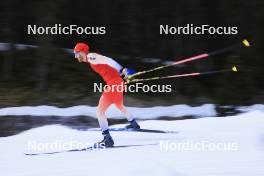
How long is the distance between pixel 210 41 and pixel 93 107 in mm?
4930

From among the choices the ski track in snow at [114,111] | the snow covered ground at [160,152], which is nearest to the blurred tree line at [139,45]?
the ski track in snow at [114,111]

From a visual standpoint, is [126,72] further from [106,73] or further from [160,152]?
[160,152]

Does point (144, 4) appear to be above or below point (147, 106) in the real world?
above

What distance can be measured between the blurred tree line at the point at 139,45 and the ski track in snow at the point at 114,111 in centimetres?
90

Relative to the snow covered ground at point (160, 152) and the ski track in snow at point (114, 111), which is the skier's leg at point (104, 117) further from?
the ski track in snow at point (114, 111)

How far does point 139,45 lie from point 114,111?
10.5 ft

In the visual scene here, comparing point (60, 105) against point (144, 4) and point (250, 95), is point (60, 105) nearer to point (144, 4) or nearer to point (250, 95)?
point (144, 4)

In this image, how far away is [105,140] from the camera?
24.3 ft

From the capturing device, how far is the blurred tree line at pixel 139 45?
13.8 m

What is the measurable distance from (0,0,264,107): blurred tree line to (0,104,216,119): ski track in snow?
90 centimetres

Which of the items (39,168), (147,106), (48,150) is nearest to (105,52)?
(147,106)

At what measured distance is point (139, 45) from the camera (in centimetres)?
1457

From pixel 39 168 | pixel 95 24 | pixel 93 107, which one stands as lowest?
pixel 39 168

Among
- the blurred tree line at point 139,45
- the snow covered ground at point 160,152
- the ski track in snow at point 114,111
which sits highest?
the blurred tree line at point 139,45
